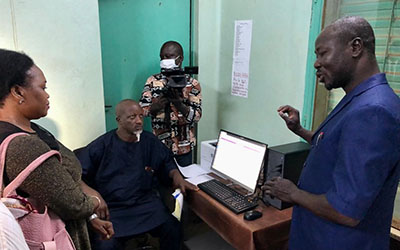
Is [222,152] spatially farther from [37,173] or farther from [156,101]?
[37,173]

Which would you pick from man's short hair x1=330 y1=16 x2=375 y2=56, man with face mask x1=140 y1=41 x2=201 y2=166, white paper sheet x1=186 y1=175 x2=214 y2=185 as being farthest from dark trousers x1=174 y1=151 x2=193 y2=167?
man's short hair x1=330 y1=16 x2=375 y2=56

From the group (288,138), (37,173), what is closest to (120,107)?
(37,173)

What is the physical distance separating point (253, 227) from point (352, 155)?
28.4 inches

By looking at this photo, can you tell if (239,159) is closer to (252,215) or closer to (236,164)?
(236,164)

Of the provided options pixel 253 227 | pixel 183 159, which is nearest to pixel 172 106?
pixel 183 159

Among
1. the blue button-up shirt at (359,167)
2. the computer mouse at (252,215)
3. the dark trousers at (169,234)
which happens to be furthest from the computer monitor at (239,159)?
the blue button-up shirt at (359,167)

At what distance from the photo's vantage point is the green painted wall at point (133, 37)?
2.43m

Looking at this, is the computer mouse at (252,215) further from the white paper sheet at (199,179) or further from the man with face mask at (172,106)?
the man with face mask at (172,106)

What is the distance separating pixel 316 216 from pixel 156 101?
144 centimetres

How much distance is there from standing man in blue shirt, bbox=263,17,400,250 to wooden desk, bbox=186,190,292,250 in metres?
0.38

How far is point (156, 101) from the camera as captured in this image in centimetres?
220

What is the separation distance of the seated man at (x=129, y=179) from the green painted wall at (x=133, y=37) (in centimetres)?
66

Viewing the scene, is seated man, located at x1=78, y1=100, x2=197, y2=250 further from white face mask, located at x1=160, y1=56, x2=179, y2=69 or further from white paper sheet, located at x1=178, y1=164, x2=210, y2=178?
white face mask, located at x1=160, y1=56, x2=179, y2=69

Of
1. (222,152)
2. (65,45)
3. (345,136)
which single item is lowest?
(222,152)
